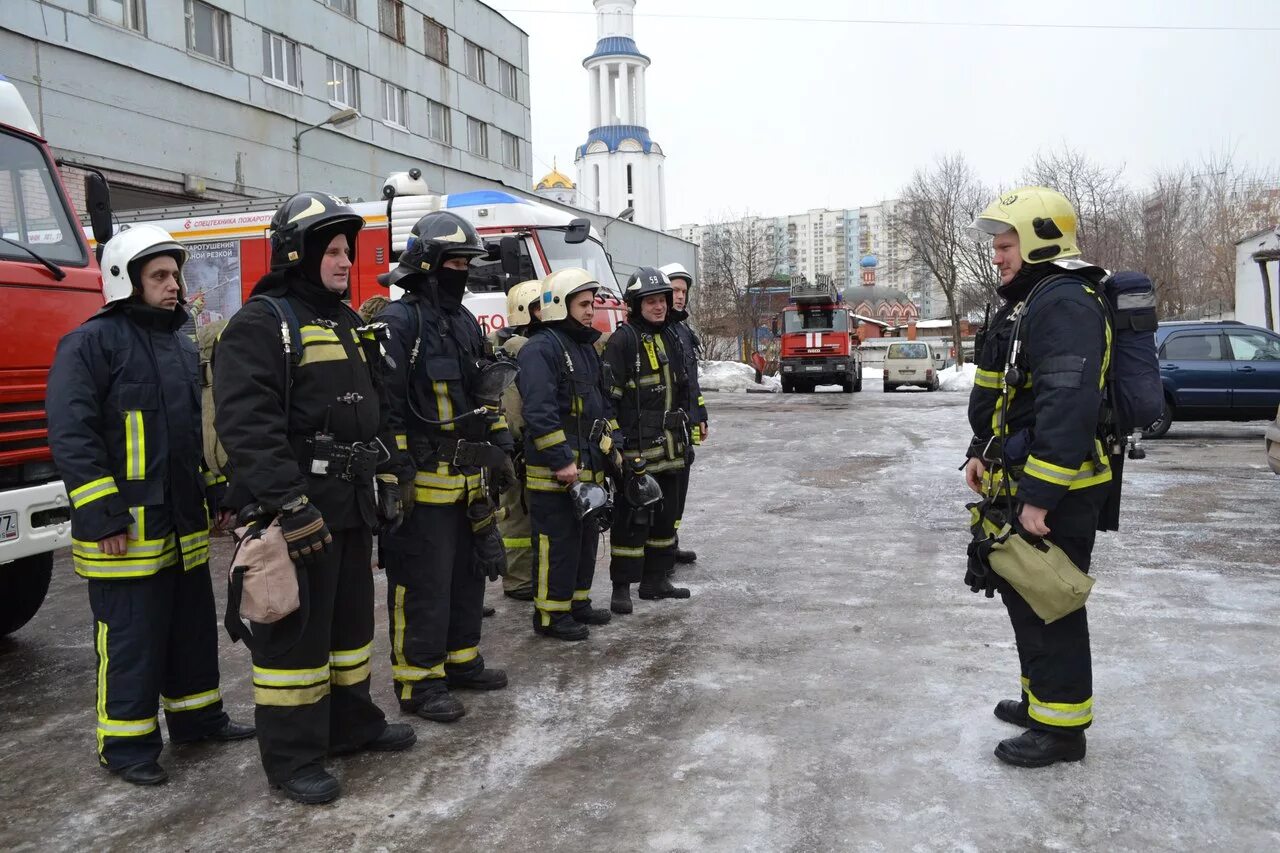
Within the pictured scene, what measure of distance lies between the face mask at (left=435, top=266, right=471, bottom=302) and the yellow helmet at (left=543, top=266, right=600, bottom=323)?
863 millimetres

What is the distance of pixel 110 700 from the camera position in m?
3.83

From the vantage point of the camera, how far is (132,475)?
3.85m

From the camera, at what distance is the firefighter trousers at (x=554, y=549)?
5.52m

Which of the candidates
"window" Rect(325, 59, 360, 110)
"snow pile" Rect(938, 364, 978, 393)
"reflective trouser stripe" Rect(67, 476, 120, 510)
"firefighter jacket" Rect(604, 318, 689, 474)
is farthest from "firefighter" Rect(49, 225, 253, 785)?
"snow pile" Rect(938, 364, 978, 393)

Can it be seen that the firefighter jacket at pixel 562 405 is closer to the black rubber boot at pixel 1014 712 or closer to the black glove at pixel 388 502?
the black glove at pixel 388 502

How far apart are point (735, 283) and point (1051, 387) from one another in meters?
47.8

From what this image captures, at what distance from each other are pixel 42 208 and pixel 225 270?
7.51 meters

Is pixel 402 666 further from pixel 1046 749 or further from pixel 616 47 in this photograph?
pixel 616 47

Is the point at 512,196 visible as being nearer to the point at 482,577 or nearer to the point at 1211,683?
the point at 482,577

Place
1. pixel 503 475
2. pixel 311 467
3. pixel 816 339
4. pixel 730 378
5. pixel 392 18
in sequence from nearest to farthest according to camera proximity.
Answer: pixel 311 467
pixel 503 475
pixel 816 339
pixel 392 18
pixel 730 378

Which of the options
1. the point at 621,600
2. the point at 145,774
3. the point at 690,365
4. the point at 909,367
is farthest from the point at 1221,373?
the point at 909,367

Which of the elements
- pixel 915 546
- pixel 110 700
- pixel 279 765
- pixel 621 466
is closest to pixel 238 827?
pixel 279 765

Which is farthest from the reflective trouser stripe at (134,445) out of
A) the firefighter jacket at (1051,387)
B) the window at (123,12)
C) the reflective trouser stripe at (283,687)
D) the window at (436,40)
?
the window at (436,40)

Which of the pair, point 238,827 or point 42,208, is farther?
point 42,208
